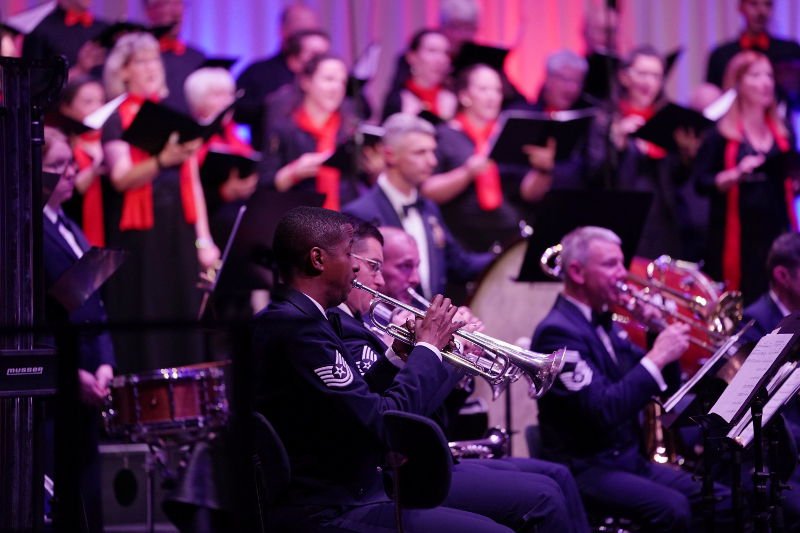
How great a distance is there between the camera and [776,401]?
14.3ft

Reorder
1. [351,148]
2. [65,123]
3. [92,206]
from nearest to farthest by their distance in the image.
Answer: [65,123]
[92,206]
[351,148]

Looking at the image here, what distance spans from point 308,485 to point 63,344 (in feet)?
3.73

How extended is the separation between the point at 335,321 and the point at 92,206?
3.38m

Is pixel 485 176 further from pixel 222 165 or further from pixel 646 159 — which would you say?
pixel 222 165

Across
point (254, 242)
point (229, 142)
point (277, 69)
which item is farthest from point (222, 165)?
point (254, 242)

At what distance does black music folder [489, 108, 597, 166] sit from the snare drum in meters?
2.82

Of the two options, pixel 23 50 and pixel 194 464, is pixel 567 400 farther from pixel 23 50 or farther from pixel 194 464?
pixel 23 50

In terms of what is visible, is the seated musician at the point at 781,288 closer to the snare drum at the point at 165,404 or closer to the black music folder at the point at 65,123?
the snare drum at the point at 165,404

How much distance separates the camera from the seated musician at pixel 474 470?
4301 mm

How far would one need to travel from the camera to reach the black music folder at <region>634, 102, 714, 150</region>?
7.66 m

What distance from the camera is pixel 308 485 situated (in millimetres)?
3828

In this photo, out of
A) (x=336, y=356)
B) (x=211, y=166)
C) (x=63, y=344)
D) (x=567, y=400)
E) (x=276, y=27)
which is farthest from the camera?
(x=276, y=27)

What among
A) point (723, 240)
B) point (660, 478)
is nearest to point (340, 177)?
point (723, 240)

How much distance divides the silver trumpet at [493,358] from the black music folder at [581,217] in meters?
1.62
